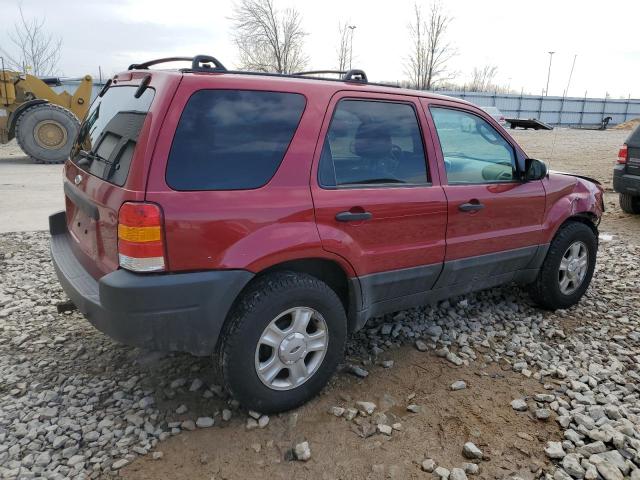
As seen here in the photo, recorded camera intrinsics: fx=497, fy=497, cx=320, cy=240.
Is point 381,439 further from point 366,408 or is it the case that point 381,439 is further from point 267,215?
point 267,215

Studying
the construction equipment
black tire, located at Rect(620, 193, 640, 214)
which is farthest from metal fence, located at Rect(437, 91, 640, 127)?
black tire, located at Rect(620, 193, 640, 214)

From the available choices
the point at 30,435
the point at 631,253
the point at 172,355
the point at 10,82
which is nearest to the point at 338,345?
the point at 172,355

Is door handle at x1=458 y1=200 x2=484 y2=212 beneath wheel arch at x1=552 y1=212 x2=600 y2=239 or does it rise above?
above

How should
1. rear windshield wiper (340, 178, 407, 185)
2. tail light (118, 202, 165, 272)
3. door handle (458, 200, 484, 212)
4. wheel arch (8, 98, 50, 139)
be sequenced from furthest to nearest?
wheel arch (8, 98, 50, 139) → door handle (458, 200, 484, 212) → rear windshield wiper (340, 178, 407, 185) → tail light (118, 202, 165, 272)

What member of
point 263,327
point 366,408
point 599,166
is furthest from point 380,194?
point 599,166

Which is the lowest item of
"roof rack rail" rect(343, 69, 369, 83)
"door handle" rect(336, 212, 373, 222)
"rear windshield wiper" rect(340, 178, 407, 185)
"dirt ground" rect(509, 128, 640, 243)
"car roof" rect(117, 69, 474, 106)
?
"dirt ground" rect(509, 128, 640, 243)

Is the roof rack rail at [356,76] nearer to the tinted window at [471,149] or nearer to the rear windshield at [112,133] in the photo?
the tinted window at [471,149]

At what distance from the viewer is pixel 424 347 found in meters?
3.59

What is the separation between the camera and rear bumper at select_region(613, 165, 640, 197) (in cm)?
745

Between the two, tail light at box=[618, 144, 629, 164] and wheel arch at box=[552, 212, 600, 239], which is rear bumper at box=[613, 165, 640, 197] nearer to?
tail light at box=[618, 144, 629, 164]

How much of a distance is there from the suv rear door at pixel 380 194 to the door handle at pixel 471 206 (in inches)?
7.1

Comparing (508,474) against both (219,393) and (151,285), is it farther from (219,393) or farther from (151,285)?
(151,285)

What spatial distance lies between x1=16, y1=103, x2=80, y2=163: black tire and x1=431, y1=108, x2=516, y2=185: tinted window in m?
10.9

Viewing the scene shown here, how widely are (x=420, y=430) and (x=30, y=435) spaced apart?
80.3 inches
